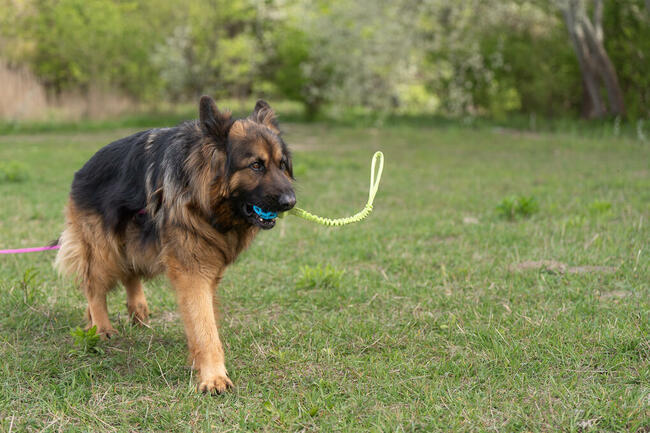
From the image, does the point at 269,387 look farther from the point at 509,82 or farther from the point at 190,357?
the point at 509,82

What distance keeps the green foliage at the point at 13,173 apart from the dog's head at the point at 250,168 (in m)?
8.40

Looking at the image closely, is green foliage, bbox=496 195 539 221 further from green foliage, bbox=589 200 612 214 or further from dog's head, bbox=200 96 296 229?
dog's head, bbox=200 96 296 229

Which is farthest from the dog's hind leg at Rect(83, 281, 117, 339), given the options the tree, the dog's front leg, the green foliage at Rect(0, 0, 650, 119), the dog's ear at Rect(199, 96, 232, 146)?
the green foliage at Rect(0, 0, 650, 119)

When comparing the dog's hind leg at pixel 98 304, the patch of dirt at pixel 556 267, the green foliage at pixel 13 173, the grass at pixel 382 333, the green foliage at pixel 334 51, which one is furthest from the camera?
the green foliage at pixel 334 51

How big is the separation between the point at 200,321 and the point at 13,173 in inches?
334

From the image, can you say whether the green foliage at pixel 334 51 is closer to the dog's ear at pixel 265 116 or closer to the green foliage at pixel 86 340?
the dog's ear at pixel 265 116

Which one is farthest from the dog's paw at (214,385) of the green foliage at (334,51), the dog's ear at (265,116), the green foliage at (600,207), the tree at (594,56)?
the green foliage at (334,51)

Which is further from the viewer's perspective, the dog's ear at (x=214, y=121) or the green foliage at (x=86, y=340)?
the green foliage at (x=86, y=340)

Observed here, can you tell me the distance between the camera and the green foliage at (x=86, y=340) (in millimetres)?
3992

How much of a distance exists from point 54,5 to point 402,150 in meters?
15.4

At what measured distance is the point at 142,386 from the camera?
3.62 meters

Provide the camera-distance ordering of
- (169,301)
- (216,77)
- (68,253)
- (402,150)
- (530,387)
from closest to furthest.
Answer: (530,387) → (68,253) → (169,301) → (402,150) → (216,77)

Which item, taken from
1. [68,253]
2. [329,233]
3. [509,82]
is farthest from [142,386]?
[509,82]

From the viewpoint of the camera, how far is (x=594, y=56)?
1641 centimetres
